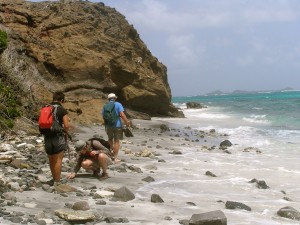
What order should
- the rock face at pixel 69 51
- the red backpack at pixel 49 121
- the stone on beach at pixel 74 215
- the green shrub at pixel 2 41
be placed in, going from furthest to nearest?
the rock face at pixel 69 51 → the green shrub at pixel 2 41 → the red backpack at pixel 49 121 → the stone on beach at pixel 74 215

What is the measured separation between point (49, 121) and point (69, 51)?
14.9 meters

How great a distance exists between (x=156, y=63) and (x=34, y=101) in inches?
769

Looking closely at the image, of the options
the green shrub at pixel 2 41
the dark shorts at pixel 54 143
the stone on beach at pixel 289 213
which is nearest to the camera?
the stone on beach at pixel 289 213

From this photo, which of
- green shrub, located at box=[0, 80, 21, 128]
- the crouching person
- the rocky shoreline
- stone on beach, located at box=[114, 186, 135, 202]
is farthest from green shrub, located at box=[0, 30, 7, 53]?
stone on beach, located at box=[114, 186, 135, 202]

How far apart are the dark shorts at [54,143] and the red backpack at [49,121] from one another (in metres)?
0.15

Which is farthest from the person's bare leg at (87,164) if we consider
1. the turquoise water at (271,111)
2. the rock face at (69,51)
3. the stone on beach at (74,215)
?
the turquoise water at (271,111)

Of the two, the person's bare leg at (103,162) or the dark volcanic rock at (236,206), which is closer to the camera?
the dark volcanic rock at (236,206)

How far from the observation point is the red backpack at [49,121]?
22.4 ft

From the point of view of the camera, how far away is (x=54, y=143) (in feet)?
23.0

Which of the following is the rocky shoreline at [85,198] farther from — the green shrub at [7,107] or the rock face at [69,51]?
the rock face at [69,51]

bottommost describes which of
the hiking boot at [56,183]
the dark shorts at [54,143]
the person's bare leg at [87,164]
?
the hiking boot at [56,183]

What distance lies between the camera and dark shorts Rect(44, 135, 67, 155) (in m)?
6.99

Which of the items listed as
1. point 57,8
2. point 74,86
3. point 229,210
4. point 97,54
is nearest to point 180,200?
point 229,210

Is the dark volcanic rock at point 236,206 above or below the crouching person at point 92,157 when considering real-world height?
below
